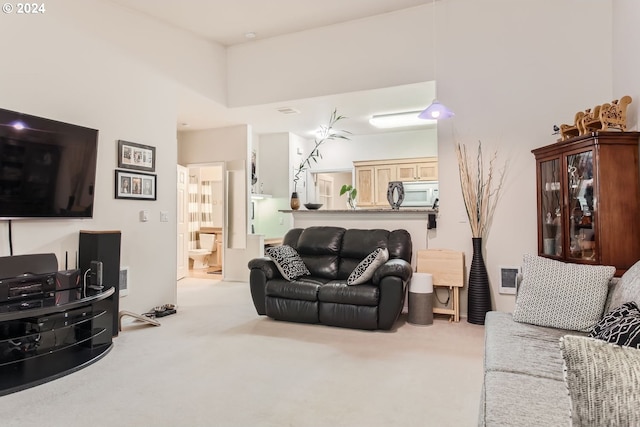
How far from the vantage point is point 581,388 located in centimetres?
83

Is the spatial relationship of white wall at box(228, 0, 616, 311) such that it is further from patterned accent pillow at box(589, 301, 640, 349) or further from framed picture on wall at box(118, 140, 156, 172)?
framed picture on wall at box(118, 140, 156, 172)

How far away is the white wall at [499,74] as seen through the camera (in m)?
3.72

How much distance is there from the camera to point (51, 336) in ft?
9.80

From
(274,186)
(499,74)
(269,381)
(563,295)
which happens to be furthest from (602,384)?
(274,186)

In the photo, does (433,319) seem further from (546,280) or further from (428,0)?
Answer: (428,0)

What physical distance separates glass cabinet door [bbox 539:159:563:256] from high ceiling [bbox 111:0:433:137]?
5.39 feet

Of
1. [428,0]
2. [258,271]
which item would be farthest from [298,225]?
[428,0]

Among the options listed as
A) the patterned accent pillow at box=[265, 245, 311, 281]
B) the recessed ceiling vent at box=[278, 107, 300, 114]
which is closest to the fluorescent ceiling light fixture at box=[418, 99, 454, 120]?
the patterned accent pillow at box=[265, 245, 311, 281]

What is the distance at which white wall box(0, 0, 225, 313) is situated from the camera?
3080 millimetres

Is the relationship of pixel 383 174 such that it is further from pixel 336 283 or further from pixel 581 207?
pixel 581 207

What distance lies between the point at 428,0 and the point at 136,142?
352 centimetres

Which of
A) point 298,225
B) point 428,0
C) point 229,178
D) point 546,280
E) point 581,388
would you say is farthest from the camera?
point 229,178

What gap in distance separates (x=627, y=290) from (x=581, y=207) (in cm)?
154

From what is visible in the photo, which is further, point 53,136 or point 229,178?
point 229,178
